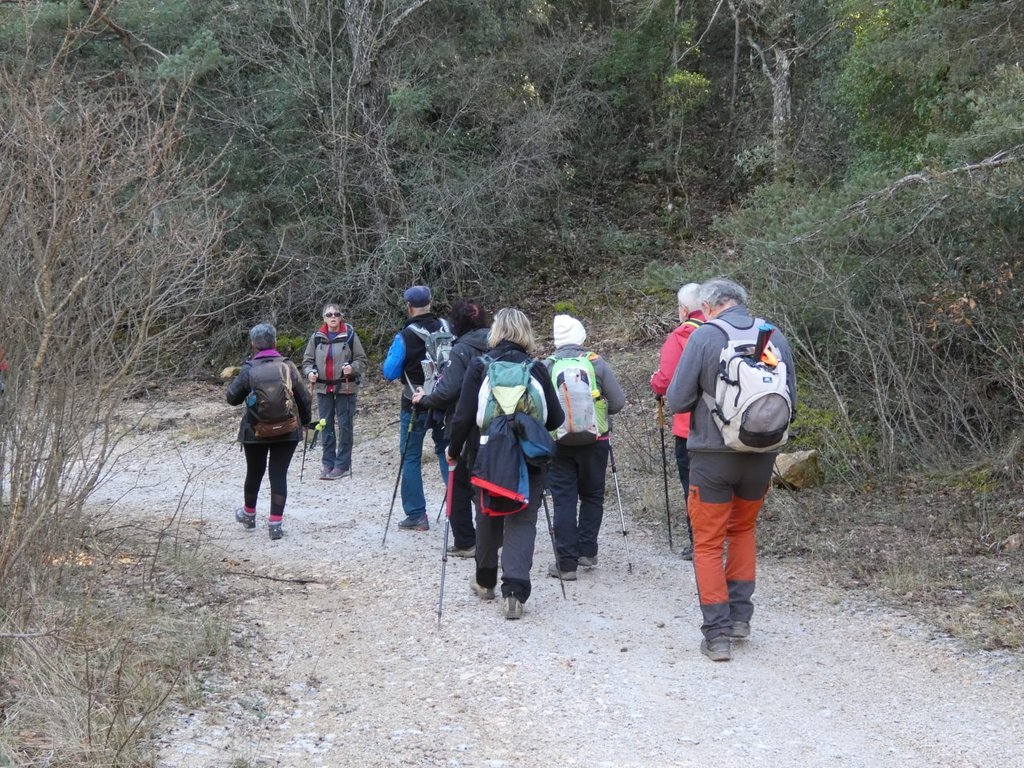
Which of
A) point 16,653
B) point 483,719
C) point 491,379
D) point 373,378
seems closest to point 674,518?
point 491,379

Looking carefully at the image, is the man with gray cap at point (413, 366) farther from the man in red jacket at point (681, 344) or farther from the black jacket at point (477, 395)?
the man in red jacket at point (681, 344)

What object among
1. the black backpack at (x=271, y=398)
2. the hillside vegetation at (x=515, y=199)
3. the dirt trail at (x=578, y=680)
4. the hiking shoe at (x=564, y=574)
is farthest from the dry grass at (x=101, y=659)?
the hiking shoe at (x=564, y=574)

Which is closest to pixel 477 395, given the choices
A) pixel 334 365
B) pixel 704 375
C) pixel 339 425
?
pixel 704 375

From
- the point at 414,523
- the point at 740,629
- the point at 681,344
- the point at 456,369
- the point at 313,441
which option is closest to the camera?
the point at 740,629

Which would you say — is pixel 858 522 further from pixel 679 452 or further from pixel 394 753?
pixel 394 753

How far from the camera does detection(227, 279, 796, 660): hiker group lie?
5.77 meters

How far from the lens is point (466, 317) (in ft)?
25.1

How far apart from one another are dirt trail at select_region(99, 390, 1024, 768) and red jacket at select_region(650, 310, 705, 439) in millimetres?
1167

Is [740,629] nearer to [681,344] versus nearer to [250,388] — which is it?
[681,344]

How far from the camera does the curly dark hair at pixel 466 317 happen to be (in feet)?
25.1

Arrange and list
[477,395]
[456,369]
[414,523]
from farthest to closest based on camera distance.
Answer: [414,523]
[456,369]
[477,395]

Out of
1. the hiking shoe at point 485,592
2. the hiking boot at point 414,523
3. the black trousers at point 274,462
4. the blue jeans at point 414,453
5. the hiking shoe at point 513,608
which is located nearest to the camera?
the hiking shoe at point 513,608

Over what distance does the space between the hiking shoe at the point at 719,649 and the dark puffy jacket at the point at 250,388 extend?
4.28 meters

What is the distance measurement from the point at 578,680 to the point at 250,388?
13.7ft
